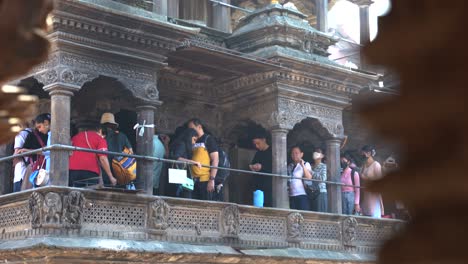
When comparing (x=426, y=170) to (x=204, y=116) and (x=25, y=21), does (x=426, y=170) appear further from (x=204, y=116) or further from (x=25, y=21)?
(x=204, y=116)

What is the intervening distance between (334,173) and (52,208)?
6348 mm

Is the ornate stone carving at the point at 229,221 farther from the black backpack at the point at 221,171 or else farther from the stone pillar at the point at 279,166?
the stone pillar at the point at 279,166

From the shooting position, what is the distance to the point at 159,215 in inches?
516

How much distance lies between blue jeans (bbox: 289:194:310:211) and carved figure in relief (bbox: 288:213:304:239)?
46 centimetres

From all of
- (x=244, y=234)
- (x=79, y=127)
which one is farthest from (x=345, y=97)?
(x=79, y=127)

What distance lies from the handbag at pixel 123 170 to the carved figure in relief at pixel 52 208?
1650 mm

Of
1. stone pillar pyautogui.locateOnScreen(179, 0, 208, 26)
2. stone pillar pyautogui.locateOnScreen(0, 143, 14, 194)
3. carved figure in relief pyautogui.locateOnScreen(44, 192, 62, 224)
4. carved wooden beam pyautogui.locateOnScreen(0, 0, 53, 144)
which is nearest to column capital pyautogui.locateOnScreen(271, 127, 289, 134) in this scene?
stone pillar pyautogui.locateOnScreen(179, 0, 208, 26)

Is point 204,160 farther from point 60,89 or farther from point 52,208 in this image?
point 52,208

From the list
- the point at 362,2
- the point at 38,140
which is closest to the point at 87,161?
the point at 38,140

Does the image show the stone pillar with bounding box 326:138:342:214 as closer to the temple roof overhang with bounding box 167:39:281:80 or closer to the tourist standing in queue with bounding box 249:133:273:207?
the tourist standing in queue with bounding box 249:133:273:207

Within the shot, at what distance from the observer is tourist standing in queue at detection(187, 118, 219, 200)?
14.5m


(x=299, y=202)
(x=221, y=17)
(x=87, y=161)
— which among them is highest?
(x=221, y=17)

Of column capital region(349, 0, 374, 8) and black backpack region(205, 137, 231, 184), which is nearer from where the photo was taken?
black backpack region(205, 137, 231, 184)

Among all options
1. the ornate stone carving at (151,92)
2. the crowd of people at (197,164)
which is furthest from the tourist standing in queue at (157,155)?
the ornate stone carving at (151,92)
